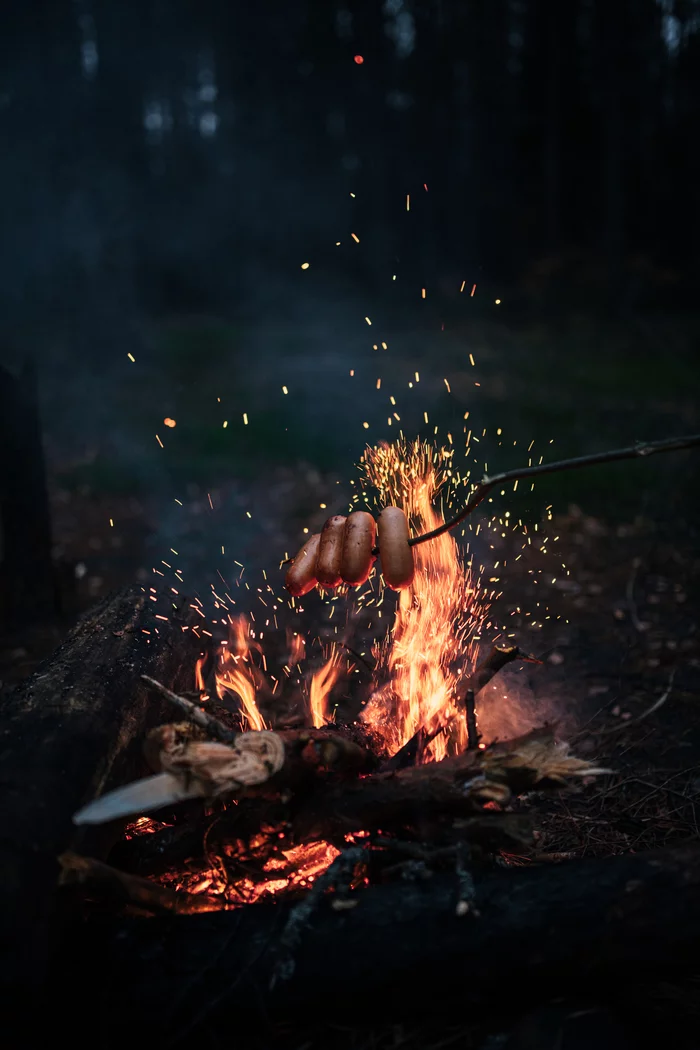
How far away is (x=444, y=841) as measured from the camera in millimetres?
2449

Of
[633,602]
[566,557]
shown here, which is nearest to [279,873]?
[633,602]

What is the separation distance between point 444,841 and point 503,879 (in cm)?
23

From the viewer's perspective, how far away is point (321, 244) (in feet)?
77.0

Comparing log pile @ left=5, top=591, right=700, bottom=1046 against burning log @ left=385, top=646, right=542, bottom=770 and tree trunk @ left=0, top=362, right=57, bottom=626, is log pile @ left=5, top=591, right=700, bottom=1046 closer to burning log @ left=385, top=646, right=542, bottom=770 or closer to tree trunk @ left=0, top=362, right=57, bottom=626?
burning log @ left=385, top=646, right=542, bottom=770

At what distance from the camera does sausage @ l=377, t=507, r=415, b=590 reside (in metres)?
2.64

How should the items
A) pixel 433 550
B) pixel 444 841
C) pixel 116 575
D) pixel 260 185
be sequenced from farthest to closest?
pixel 260 185, pixel 116 575, pixel 433 550, pixel 444 841

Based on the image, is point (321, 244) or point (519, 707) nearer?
point (519, 707)

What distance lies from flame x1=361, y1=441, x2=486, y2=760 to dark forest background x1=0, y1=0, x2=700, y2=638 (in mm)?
3070

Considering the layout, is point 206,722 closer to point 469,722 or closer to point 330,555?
point 330,555

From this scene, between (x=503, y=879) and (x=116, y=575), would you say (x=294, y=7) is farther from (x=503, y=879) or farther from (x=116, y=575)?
(x=503, y=879)

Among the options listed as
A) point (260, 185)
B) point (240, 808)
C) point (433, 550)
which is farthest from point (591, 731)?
point (260, 185)

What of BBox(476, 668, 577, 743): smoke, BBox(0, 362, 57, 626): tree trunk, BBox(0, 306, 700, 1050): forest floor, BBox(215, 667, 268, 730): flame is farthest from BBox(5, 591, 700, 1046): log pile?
BBox(0, 362, 57, 626): tree trunk

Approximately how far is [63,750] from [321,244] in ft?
75.4

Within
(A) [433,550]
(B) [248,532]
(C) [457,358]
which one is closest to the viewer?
(A) [433,550]
